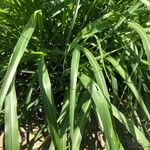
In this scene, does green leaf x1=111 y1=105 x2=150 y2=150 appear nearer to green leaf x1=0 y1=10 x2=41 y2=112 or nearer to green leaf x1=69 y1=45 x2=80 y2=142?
green leaf x1=69 y1=45 x2=80 y2=142

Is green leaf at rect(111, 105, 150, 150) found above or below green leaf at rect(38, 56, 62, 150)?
below

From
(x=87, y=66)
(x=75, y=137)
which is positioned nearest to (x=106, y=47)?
(x=87, y=66)

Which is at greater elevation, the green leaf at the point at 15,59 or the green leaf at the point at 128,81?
the green leaf at the point at 15,59

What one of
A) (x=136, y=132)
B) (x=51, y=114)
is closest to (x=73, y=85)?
(x=51, y=114)

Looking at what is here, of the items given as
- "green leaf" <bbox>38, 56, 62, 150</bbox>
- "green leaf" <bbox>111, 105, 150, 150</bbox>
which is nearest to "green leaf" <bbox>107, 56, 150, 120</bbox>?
"green leaf" <bbox>111, 105, 150, 150</bbox>

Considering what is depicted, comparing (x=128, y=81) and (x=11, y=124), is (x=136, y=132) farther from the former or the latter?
(x=11, y=124)

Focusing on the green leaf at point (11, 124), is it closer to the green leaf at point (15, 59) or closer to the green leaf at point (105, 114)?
the green leaf at point (15, 59)

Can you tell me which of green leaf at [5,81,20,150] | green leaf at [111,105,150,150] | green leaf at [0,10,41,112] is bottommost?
green leaf at [111,105,150,150]

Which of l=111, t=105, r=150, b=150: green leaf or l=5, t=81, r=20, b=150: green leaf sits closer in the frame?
l=5, t=81, r=20, b=150: green leaf

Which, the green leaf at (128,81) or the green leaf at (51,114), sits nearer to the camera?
the green leaf at (51,114)

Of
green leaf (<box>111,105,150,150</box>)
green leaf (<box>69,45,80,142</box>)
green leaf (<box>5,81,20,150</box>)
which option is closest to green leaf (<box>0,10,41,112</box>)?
green leaf (<box>5,81,20,150</box>)

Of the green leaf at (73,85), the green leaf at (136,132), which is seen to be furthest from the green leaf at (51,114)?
the green leaf at (136,132)

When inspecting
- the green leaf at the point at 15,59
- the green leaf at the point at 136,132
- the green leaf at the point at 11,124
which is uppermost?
the green leaf at the point at 15,59

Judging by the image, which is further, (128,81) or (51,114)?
(128,81)
